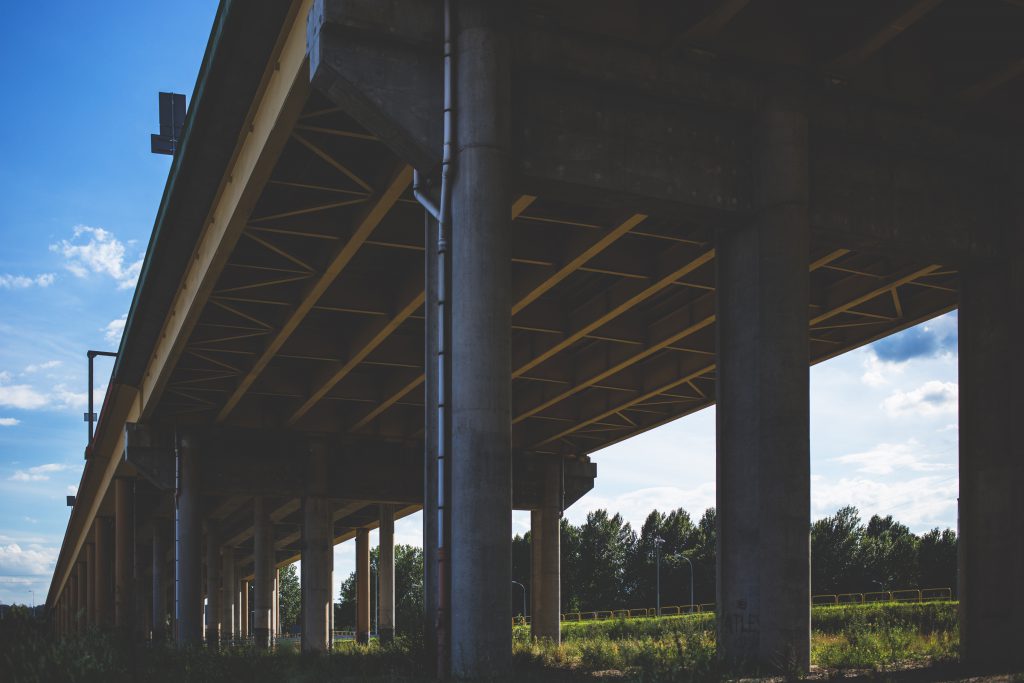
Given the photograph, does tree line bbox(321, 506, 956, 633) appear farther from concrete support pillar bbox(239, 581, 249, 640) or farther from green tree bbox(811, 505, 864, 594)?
concrete support pillar bbox(239, 581, 249, 640)

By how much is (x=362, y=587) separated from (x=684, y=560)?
4777cm

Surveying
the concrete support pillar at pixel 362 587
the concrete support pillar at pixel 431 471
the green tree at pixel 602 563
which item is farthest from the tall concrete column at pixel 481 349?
the green tree at pixel 602 563

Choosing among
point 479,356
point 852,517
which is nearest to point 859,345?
point 479,356

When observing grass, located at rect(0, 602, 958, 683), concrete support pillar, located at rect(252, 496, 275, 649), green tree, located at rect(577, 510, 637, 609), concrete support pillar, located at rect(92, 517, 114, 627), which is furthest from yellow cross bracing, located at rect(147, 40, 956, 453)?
green tree, located at rect(577, 510, 637, 609)

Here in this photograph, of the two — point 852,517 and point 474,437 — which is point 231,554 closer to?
point 852,517

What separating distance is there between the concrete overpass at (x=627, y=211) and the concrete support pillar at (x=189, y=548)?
10.1 meters

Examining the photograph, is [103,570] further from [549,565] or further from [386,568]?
[549,565]

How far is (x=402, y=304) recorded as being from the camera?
28.4 m

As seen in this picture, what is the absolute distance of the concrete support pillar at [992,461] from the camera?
19.3m

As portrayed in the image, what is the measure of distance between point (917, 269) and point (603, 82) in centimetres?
1265

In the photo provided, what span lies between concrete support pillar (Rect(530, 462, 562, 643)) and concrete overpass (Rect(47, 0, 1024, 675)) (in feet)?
51.9

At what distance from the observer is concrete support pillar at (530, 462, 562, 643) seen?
4297cm

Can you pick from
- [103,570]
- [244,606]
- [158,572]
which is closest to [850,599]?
[158,572]

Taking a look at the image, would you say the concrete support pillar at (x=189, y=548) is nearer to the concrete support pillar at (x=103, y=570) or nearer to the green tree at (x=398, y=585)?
the concrete support pillar at (x=103, y=570)
